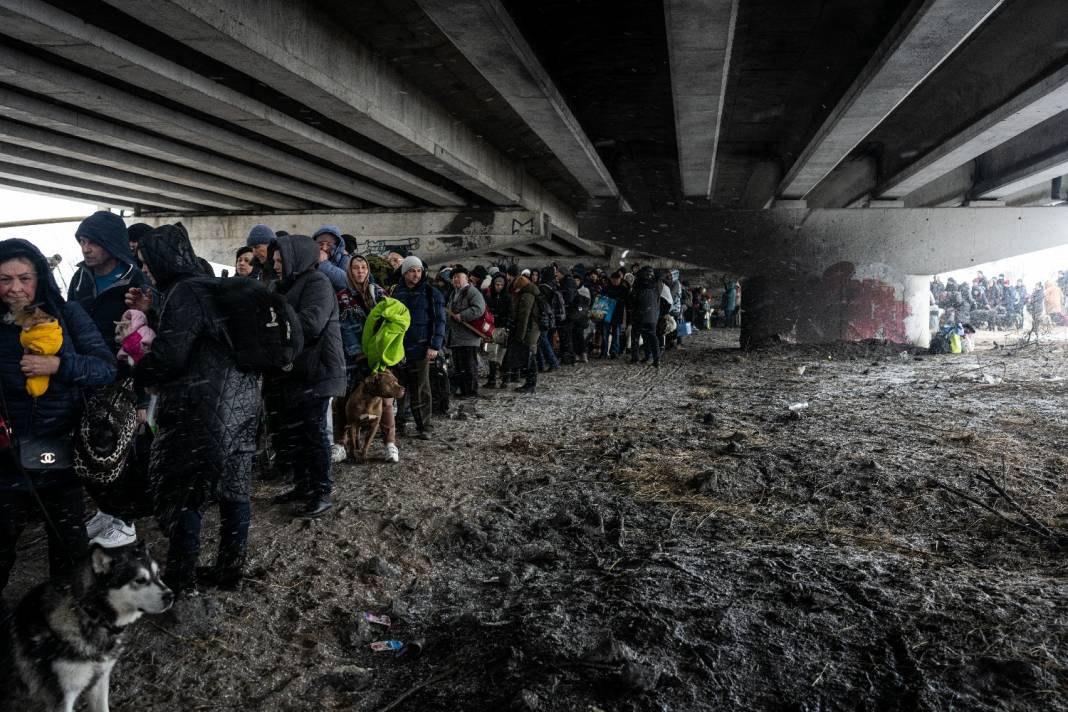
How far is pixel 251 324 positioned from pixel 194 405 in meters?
0.49

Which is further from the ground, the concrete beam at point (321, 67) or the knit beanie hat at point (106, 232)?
the concrete beam at point (321, 67)

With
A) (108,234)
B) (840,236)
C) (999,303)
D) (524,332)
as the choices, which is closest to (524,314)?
(524,332)

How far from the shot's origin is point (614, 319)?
16.8 m

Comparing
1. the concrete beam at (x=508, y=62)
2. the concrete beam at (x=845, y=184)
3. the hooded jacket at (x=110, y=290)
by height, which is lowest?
the hooded jacket at (x=110, y=290)

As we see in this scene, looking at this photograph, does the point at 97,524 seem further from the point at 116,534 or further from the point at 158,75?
the point at 158,75

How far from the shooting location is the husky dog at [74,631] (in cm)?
235

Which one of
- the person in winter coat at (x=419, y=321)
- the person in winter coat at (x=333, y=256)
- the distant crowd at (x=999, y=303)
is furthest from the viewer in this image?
the distant crowd at (x=999, y=303)

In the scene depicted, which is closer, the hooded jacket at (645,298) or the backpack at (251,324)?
the backpack at (251,324)

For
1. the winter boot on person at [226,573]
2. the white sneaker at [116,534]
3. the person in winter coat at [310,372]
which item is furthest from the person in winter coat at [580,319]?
the winter boot on person at [226,573]

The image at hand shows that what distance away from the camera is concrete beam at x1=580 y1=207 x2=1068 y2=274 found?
1670cm

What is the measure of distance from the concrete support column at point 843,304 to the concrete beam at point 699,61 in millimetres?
8043

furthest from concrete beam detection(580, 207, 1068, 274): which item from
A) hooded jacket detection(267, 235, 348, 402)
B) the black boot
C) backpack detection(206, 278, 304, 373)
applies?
the black boot

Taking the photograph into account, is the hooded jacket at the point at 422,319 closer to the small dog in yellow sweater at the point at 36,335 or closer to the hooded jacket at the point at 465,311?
the hooded jacket at the point at 465,311

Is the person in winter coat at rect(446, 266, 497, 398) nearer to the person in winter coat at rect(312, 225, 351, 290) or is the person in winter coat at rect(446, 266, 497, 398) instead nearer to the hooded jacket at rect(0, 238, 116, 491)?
the person in winter coat at rect(312, 225, 351, 290)
